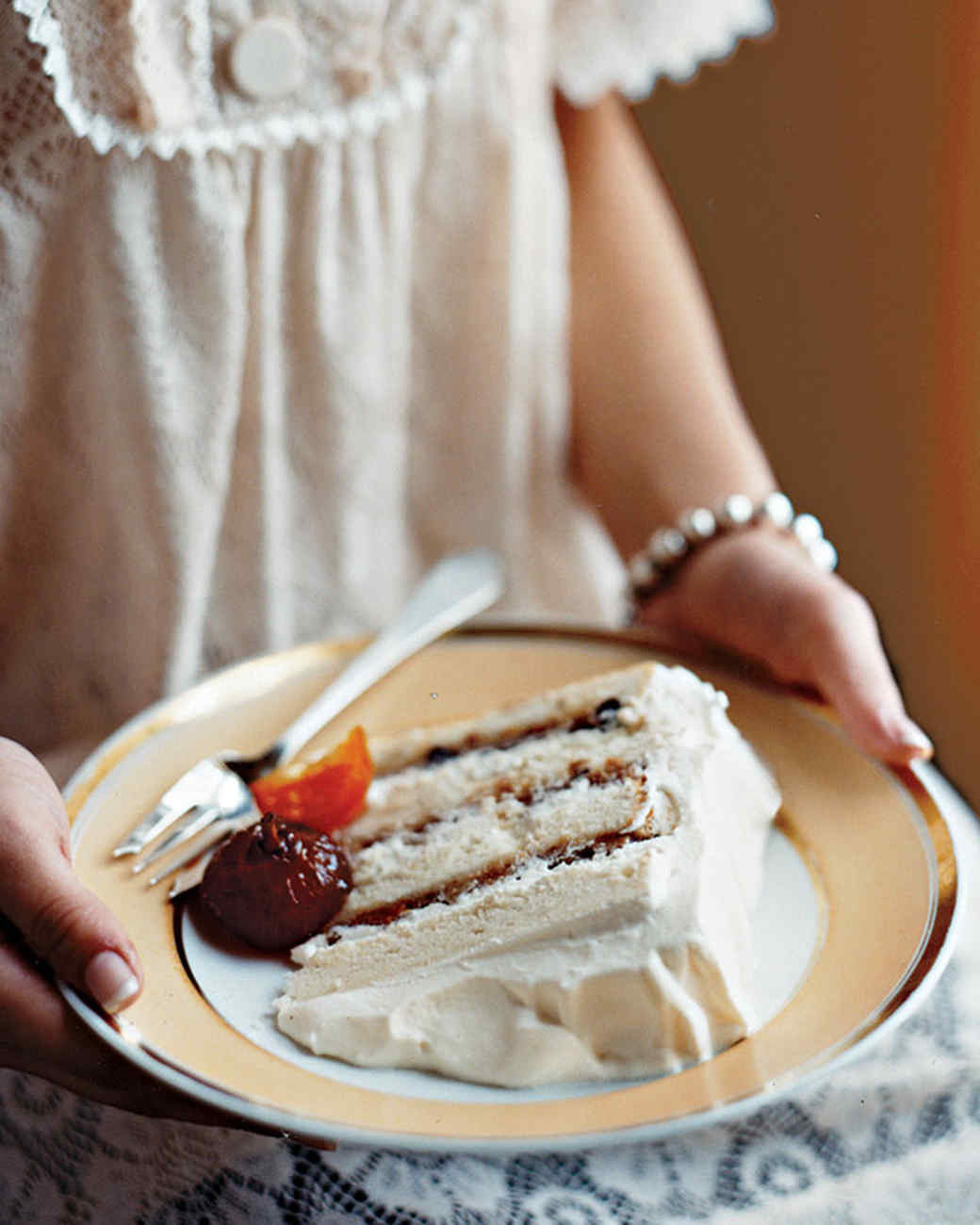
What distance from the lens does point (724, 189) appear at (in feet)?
3.91

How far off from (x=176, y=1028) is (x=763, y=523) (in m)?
0.54

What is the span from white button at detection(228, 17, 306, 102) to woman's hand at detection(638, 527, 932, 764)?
41cm

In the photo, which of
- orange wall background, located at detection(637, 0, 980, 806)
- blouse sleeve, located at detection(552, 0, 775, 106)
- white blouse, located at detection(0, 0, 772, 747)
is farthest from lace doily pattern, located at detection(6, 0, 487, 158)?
orange wall background, located at detection(637, 0, 980, 806)

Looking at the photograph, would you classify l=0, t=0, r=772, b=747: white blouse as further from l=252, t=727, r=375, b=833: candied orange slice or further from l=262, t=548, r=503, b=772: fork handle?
l=252, t=727, r=375, b=833: candied orange slice

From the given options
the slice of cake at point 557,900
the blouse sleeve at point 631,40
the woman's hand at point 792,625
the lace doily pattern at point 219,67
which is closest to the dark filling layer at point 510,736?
the slice of cake at point 557,900

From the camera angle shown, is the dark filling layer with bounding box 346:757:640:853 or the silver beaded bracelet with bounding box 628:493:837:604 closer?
the dark filling layer with bounding box 346:757:640:853

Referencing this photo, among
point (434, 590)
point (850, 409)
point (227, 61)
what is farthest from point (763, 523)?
point (227, 61)

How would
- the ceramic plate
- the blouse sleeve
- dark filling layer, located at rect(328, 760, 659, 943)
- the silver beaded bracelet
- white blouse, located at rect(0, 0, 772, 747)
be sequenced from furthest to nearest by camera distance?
the blouse sleeve
the silver beaded bracelet
white blouse, located at rect(0, 0, 772, 747)
dark filling layer, located at rect(328, 760, 659, 943)
the ceramic plate

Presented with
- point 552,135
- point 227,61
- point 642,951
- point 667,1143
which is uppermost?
point 227,61

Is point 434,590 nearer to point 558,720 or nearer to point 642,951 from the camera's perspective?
point 558,720

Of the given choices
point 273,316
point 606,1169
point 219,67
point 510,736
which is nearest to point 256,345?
point 273,316

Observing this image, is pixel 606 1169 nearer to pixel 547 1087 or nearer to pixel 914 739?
pixel 547 1087

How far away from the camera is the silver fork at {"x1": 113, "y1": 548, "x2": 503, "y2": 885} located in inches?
24.6

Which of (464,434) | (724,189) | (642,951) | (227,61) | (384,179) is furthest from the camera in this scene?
(724,189)
